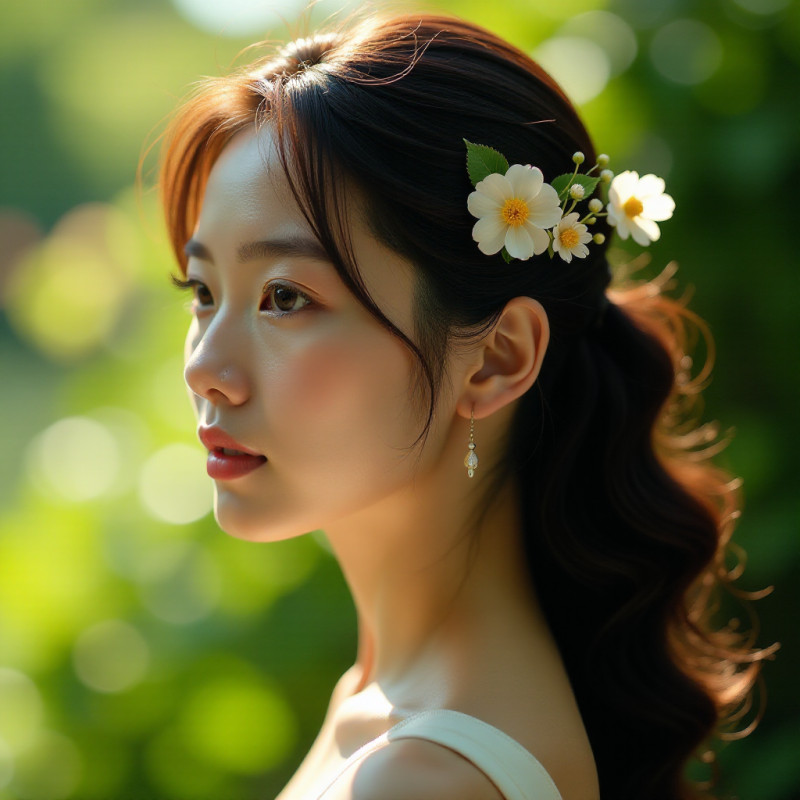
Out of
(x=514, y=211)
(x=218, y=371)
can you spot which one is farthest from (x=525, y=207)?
(x=218, y=371)

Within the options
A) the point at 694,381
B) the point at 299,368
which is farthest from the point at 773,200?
the point at 299,368

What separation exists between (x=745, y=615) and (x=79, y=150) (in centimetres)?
349

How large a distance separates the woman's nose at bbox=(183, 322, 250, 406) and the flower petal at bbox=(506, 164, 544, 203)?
1.28 feet

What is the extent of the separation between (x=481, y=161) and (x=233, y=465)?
0.48 meters

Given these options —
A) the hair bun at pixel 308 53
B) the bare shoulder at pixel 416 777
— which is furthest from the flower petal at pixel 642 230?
the bare shoulder at pixel 416 777

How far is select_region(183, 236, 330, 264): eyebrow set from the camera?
1.14 meters

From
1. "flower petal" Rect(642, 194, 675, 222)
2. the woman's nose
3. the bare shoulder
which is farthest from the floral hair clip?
the bare shoulder

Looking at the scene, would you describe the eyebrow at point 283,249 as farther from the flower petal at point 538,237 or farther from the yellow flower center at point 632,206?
the yellow flower center at point 632,206

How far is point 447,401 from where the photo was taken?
1231 millimetres

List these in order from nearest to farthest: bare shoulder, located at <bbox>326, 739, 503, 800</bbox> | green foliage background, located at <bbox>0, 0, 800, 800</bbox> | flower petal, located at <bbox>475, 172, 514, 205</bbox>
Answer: bare shoulder, located at <bbox>326, 739, 503, 800</bbox> → flower petal, located at <bbox>475, 172, 514, 205</bbox> → green foliage background, located at <bbox>0, 0, 800, 800</bbox>

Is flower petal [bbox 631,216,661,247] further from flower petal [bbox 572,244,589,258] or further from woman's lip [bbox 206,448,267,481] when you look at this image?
woman's lip [bbox 206,448,267,481]

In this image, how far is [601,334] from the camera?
1485 millimetres

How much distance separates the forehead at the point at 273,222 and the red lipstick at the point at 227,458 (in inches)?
9.1

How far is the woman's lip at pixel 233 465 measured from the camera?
121 cm
